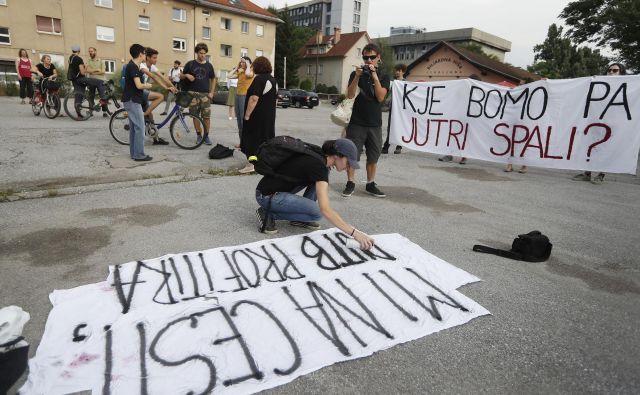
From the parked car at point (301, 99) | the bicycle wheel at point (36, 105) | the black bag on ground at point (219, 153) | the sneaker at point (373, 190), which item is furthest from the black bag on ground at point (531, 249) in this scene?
the parked car at point (301, 99)

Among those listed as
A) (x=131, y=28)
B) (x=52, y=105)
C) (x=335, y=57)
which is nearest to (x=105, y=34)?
(x=131, y=28)

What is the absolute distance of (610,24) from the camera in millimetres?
18156

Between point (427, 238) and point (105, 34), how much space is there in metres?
36.7

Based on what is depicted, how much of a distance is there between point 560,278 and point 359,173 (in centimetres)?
425

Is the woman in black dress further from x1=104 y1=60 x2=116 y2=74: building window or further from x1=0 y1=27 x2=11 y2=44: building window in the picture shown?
x1=104 y1=60 x2=116 y2=74: building window

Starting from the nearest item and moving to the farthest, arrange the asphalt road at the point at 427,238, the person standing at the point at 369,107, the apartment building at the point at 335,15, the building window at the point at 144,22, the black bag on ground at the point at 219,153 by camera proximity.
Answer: the asphalt road at the point at 427,238 → the person standing at the point at 369,107 → the black bag on ground at the point at 219,153 → the building window at the point at 144,22 → the apartment building at the point at 335,15

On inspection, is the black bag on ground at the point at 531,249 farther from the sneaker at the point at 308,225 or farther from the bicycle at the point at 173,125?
the bicycle at the point at 173,125

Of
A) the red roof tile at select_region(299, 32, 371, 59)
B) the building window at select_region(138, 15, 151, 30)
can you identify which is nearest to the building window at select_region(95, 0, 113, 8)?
the building window at select_region(138, 15, 151, 30)

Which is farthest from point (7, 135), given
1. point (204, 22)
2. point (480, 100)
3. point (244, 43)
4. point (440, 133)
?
point (244, 43)

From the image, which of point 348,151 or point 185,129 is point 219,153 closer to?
point 185,129

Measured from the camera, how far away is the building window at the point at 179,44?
3716 centimetres

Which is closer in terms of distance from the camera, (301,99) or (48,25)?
(301,99)

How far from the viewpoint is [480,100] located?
8648mm

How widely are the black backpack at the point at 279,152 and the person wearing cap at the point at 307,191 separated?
35 mm
